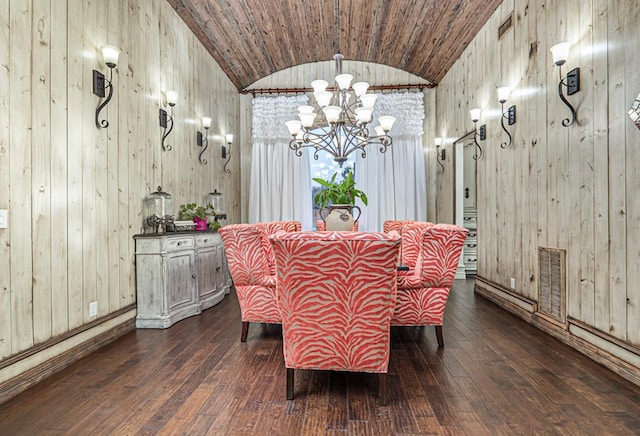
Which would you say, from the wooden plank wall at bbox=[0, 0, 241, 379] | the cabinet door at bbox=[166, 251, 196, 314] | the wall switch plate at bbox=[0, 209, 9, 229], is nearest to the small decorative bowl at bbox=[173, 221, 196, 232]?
the cabinet door at bbox=[166, 251, 196, 314]

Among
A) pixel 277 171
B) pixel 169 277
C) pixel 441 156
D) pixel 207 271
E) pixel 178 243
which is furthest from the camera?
pixel 277 171

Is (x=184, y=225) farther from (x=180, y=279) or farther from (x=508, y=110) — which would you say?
(x=508, y=110)

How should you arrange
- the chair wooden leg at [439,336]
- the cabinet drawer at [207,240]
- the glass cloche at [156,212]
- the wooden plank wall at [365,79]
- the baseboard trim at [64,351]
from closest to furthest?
the baseboard trim at [64,351]
the chair wooden leg at [439,336]
the glass cloche at [156,212]
the cabinet drawer at [207,240]
the wooden plank wall at [365,79]

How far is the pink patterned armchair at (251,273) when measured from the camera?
9.24 feet

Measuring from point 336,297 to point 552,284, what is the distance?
2202mm

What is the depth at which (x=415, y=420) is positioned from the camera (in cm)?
175

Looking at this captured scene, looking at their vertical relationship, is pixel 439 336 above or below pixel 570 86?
below

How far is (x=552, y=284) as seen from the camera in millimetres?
2998

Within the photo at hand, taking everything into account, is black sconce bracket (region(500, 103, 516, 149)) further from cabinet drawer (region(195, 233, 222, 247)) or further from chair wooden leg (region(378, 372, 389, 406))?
cabinet drawer (region(195, 233, 222, 247))

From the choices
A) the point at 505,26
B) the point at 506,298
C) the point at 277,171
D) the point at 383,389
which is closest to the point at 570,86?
the point at 505,26

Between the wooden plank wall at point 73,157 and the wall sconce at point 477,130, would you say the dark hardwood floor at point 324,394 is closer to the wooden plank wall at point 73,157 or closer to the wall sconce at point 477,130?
the wooden plank wall at point 73,157

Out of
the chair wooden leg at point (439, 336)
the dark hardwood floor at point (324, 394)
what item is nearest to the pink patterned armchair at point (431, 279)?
the chair wooden leg at point (439, 336)

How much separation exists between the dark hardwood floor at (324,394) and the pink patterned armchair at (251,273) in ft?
0.77

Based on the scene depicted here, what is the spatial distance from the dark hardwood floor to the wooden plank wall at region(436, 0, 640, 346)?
1.95 feet
